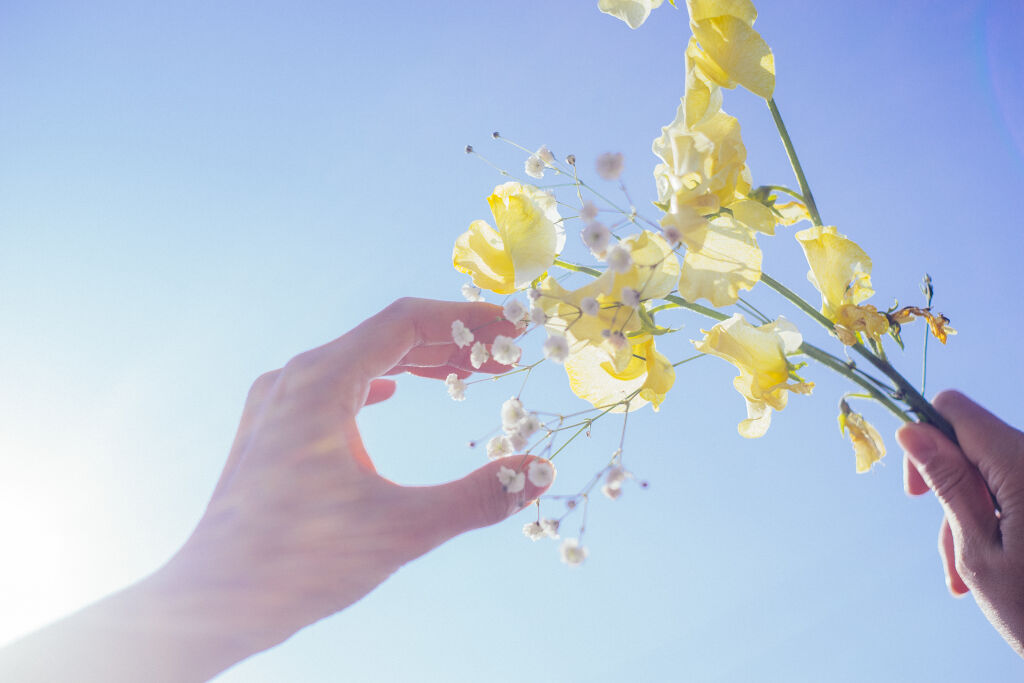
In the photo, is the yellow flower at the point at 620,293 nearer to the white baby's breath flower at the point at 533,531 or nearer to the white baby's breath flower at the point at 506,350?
the white baby's breath flower at the point at 506,350

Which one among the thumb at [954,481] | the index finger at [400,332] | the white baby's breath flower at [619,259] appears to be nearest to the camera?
the white baby's breath flower at [619,259]

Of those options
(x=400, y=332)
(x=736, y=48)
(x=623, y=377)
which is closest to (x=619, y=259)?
(x=623, y=377)

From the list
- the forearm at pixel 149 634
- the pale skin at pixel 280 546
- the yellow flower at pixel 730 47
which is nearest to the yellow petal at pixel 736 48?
the yellow flower at pixel 730 47

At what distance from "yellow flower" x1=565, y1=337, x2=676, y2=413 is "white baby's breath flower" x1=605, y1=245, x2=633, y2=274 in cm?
8

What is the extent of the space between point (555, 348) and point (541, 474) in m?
0.14

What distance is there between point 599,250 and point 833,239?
23cm

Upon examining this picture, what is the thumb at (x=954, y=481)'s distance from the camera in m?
0.54

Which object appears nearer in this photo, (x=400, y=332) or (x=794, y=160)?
(x=794, y=160)

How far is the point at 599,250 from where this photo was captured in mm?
464

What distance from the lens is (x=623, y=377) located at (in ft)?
1.74

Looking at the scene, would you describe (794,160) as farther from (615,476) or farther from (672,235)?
(615,476)

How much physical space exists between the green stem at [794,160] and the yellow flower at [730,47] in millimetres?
21

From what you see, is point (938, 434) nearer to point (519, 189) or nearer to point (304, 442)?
point (519, 189)

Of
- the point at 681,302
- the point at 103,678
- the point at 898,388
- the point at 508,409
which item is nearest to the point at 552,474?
the point at 508,409
